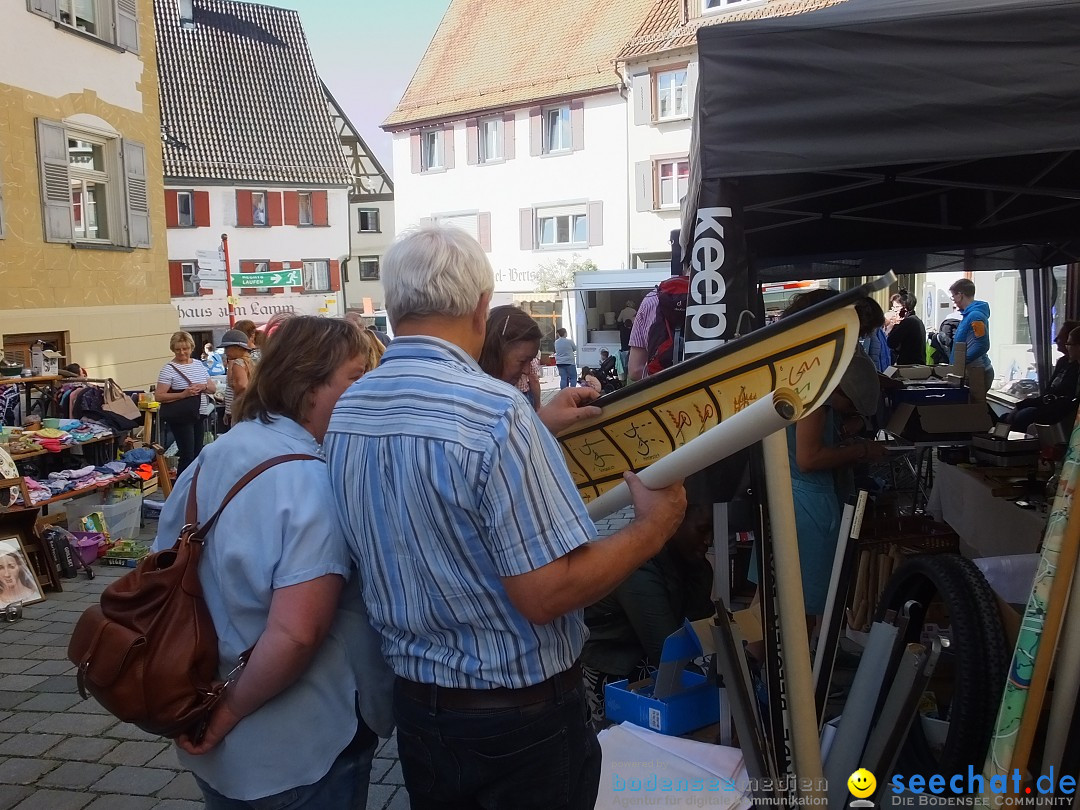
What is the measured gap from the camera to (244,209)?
29.7 meters

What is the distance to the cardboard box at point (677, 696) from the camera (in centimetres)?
268

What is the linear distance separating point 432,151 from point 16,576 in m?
26.6

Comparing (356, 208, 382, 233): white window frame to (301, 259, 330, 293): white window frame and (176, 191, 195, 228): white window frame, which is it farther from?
(176, 191, 195, 228): white window frame

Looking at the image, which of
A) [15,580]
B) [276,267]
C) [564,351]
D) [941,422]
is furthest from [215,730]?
[276,267]

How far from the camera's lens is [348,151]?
37.2m

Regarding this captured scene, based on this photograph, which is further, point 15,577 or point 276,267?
point 276,267

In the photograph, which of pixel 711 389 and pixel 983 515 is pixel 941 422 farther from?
pixel 711 389

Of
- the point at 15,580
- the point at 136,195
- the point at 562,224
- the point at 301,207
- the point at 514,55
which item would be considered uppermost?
the point at 514,55

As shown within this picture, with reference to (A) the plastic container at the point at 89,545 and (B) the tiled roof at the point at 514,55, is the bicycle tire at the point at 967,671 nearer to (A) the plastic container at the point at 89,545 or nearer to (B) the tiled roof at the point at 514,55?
(A) the plastic container at the point at 89,545

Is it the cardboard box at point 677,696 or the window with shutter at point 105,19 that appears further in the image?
the window with shutter at point 105,19

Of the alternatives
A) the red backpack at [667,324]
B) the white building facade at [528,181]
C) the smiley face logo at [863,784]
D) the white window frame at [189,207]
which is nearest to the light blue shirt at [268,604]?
the smiley face logo at [863,784]

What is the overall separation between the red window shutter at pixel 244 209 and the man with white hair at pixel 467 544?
30.3 m

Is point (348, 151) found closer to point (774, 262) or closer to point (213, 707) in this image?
point (774, 262)

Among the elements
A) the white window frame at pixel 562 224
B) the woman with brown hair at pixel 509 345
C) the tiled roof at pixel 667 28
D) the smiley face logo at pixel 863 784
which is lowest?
the smiley face logo at pixel 863 784
